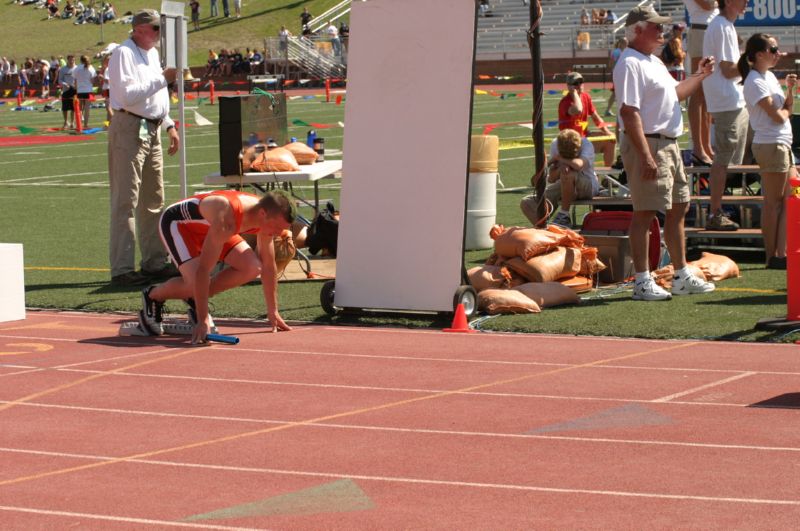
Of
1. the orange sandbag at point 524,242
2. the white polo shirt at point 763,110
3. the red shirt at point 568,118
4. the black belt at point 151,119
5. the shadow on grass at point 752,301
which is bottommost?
the shadow on grass at point 752,301

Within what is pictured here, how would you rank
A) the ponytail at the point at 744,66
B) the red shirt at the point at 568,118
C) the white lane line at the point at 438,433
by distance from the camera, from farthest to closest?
1. the red shirt at the point at 568,118
2. the ponytail at the point at 744,66
3. the white lane line at the point at 438,433

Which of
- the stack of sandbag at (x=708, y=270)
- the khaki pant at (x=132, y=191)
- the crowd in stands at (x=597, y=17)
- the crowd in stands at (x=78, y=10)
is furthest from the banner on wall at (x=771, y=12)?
the crowd in stands at (x=78, y=10)

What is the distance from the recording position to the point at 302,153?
13234mm

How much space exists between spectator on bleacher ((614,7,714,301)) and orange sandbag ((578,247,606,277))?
2.22 feet

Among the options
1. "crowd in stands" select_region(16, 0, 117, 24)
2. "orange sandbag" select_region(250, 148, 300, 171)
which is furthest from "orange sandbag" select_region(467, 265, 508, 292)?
"crowd in stands" select_region(16, 0, 117, 24)

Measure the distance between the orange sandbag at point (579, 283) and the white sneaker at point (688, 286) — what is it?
703mm

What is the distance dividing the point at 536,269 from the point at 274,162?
9.14 ft

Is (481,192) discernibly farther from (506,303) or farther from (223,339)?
(223,339)

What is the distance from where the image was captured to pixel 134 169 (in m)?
12.1

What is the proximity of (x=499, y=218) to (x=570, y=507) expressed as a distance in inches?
432

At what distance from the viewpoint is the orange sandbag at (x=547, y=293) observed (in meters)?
10.8

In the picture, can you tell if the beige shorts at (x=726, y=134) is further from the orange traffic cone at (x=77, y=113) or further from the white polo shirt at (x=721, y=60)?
the orange traffic cone at (x=77, y=113)

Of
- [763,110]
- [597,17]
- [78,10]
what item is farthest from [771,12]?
[78,10]

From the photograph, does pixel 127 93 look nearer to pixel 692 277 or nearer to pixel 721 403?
pixel 692 277
